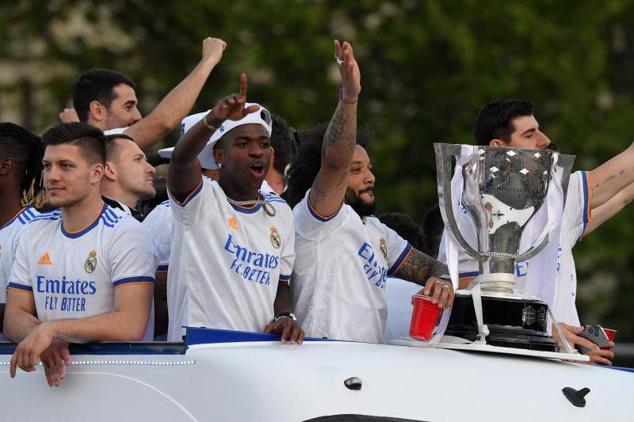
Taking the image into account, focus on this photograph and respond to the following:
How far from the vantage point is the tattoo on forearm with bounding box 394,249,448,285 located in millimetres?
6820

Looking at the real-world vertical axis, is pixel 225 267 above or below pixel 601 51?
below

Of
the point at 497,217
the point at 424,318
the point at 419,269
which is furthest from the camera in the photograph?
the point at 419,269

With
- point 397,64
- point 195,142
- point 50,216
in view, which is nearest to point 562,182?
point 195,142

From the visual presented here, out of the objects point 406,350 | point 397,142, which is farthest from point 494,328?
point 397,142

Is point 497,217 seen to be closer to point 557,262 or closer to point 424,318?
point 424,318

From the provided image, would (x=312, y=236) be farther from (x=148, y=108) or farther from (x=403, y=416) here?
(x=148, y=108)

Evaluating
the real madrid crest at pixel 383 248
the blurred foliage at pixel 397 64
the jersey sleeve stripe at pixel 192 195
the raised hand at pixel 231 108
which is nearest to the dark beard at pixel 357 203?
the real madrid crest at pixel 383 248

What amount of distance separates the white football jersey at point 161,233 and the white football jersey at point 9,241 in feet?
1.51

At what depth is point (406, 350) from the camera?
221 inches

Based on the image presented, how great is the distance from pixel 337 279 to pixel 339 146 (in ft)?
1.71

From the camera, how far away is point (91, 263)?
19.9 ft

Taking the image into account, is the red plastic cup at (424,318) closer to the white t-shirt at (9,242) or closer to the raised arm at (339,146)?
the raised arm at (339,146)

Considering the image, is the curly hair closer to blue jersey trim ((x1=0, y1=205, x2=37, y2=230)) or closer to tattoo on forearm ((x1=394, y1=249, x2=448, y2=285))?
blue jersey trim ((x1=0, y1=205, x2=37, y2=230))

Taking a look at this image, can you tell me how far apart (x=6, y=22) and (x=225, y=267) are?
12283mm
